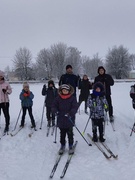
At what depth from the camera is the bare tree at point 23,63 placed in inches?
2682

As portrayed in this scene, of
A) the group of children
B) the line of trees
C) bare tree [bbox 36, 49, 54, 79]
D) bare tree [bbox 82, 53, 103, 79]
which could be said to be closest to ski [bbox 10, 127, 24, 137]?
the group of children

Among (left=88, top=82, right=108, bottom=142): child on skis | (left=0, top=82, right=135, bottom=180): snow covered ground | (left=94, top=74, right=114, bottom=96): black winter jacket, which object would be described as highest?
(left=94, top=74, right=114, bottom=96): black winter jacket

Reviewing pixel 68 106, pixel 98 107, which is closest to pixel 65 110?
pixel 68 106

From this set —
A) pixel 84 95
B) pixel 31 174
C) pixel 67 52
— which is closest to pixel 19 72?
pixel 67 52

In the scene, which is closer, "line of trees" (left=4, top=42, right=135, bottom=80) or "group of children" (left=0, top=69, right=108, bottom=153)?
"group of children" (left=0, top=69, right=108, bottom=153)

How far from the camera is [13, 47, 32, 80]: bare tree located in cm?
6812

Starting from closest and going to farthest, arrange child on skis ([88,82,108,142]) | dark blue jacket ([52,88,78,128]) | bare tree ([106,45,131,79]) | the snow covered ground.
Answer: the snow covered ground < dark blue jacket ([52,88,78,128]) < child on skis ([88,82,108,142]) < bare tree ([106,45,131,79])

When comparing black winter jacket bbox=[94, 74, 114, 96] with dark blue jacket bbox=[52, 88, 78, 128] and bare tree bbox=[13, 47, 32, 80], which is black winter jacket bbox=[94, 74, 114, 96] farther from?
bare tree bbox=[13, 47, 32, 80]

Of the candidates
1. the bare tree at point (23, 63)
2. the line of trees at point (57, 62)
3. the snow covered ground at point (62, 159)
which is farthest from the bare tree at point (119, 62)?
the snow covered ground at point (62, 159)

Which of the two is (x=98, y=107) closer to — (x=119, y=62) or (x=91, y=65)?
(x=119, y=62)

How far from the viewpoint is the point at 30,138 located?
6.72 m

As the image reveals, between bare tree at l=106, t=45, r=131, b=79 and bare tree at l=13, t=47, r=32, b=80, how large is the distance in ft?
85.5

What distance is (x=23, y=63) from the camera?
68.6 m

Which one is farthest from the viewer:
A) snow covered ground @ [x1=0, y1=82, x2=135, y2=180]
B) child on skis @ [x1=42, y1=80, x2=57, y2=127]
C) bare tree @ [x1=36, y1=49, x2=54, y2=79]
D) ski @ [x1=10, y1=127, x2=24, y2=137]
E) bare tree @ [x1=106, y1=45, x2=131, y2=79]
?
bare tree @ [x1=36, y1=49, x2=54, y2=79]
